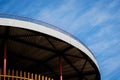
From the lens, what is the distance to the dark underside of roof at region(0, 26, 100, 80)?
20906mm

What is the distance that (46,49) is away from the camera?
2347 cm

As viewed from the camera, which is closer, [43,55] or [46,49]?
[46,49]

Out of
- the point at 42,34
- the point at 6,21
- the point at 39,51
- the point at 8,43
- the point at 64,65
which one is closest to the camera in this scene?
the point at 6,21

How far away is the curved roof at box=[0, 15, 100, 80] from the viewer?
19672 millimetres

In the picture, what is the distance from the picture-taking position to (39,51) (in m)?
23.9

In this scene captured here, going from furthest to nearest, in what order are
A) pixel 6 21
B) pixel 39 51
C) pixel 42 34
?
pixel 39 51, pixel 42 34, pixel 6 21

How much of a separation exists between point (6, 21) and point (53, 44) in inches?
197

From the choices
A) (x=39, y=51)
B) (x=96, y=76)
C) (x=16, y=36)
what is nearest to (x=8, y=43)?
(x=16, y=36)

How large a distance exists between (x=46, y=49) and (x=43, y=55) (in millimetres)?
1527

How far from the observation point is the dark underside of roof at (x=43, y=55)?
20906mm

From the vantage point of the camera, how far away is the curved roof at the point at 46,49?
1967cm

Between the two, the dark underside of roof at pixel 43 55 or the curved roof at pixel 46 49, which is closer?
the curved roof at pixel 46 49

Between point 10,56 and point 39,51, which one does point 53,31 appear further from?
point 10,56

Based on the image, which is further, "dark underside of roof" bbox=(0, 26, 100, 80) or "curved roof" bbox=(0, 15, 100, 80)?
"dark underside of roof" bbox=(0, 26, 100, 80)
